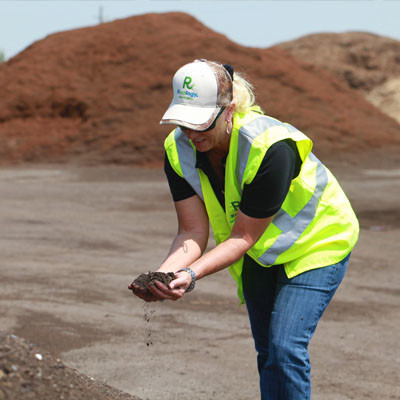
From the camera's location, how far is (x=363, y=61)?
54375mm

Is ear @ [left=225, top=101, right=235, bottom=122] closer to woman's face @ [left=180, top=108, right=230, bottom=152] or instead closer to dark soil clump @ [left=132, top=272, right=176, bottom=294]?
woman's face @ [left=180, top=108, right=230, bottom=152]

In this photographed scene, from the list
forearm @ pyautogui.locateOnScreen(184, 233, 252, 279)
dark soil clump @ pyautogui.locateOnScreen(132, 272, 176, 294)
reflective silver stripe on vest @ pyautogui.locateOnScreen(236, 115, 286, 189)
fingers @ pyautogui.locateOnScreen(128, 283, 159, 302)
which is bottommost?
fingers @ pyautogui.locateOnScreen(128, 283, 159, 302)

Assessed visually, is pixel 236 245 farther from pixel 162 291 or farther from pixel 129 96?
pixel 129 96

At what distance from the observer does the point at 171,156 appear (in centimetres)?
354

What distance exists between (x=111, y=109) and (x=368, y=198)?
15.4 m

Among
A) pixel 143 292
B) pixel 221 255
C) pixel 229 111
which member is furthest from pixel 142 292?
pixel 229 111

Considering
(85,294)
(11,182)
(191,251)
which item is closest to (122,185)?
(11,182)

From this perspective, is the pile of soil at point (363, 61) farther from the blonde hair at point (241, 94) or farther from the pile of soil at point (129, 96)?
the blonde hair at point (241, 94)

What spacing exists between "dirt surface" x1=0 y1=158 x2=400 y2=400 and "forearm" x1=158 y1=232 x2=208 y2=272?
688 millimetres

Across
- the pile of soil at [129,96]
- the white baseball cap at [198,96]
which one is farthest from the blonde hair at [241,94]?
the pile of soil at [129,96]

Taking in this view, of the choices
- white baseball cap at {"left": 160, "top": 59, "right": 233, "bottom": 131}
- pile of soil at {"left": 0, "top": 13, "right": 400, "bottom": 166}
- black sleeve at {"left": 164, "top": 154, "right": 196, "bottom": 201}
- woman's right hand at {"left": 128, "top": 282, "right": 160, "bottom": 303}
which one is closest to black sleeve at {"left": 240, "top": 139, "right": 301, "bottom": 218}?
white baseball cap at {"left": 160, "top": 59, "right": 233, "bottom": 131}

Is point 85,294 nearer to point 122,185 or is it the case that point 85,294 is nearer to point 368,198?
point 368,198

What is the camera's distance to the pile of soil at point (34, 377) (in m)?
3.00

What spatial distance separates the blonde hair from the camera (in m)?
3.26
